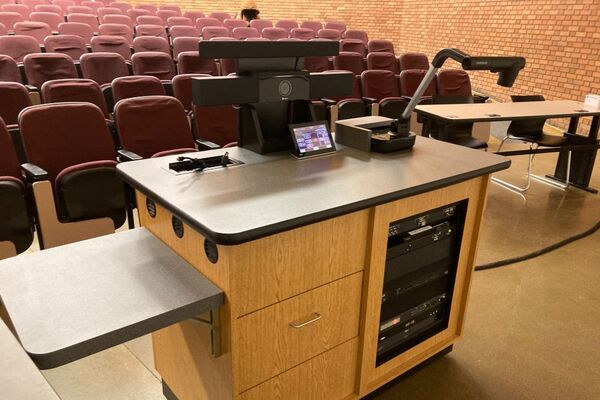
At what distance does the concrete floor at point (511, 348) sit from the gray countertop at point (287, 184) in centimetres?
85

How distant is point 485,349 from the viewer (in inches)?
85.5

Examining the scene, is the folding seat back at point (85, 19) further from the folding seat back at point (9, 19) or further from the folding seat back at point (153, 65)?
the folding seat back at point (153, 65)

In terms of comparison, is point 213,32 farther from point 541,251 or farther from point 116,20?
point 541,251

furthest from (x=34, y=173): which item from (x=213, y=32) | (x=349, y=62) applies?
(x=213, y=32)

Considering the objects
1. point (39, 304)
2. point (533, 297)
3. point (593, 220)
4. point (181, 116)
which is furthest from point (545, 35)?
point (39, 304)

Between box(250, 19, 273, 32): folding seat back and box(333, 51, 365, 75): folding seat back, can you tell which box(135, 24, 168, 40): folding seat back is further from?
box(333, 51, 365, 75): folding seat back

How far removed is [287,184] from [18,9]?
765 cm

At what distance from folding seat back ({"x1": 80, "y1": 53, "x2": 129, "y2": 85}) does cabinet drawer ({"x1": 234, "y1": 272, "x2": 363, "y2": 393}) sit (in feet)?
12.3

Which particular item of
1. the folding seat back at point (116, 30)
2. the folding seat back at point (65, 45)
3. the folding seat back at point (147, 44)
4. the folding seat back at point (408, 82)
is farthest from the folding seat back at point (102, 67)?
the folding seat back at point (408, 82)

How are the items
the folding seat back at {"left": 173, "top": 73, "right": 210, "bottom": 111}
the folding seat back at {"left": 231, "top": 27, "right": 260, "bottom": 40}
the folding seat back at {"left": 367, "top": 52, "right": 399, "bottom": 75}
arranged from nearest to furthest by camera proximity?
the folding seat back at {"left": 173, "top": 73, "right": 210, "bottom": 111} → the folding seat back at {"left": 367, "top": 52, "right": 399, "bottom": 75} → the folding seat back at {"left": 231, "top": 27, "right": 260, "bottom": 40}

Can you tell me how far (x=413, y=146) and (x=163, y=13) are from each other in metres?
8.05

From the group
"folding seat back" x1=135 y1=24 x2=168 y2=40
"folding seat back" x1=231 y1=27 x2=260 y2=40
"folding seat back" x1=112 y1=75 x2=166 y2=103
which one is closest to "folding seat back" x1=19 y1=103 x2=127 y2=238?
"folding seat back" x1=112 y1=75 x2=166 y2=103

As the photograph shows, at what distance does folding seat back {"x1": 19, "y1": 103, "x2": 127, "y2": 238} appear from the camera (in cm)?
239

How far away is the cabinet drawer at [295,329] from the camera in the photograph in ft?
4.44
